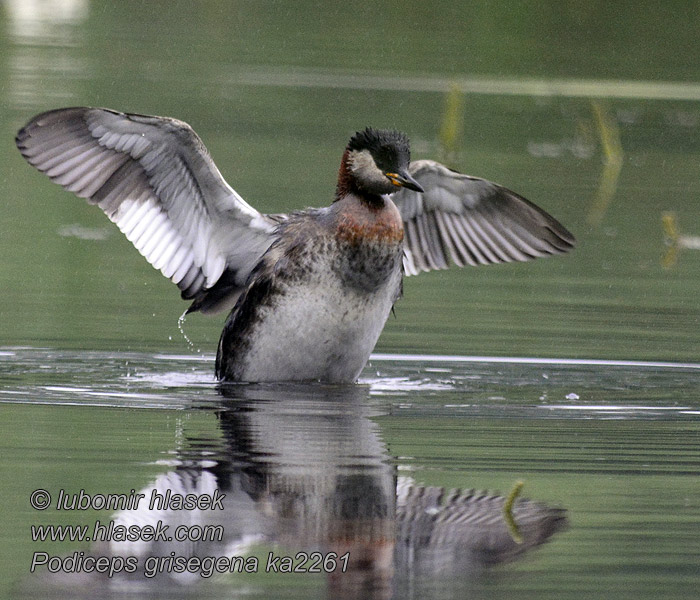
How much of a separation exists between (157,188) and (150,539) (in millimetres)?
3863

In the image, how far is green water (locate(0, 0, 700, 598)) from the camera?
596cm

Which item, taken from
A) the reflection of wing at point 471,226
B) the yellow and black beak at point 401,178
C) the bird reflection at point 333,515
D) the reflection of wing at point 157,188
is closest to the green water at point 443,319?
the bird reflection at point 333,515

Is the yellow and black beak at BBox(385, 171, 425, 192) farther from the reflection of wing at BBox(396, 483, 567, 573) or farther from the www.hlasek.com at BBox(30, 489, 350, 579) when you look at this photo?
the www.hlasek.com at BBox(30, 489, 350, 579)

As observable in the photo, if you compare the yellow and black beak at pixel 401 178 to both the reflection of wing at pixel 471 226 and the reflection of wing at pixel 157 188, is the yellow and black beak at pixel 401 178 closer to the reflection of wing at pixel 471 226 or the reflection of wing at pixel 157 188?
the reflection of wing at pixel 157 188

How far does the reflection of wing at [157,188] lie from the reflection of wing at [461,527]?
3.20 m

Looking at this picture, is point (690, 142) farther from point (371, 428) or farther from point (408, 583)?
point (408, 583)

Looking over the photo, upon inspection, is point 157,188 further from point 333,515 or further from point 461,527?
point 461,527

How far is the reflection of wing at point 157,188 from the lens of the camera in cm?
887

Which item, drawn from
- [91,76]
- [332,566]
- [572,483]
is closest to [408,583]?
[332,566]

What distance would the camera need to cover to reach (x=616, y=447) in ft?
22.9

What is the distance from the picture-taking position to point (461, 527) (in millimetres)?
5605

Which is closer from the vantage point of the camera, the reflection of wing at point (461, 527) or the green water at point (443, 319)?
the reflection of wing at point (461, 527)

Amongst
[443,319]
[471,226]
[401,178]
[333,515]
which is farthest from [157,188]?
[333,515]

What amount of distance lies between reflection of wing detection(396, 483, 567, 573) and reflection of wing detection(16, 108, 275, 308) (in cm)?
320
